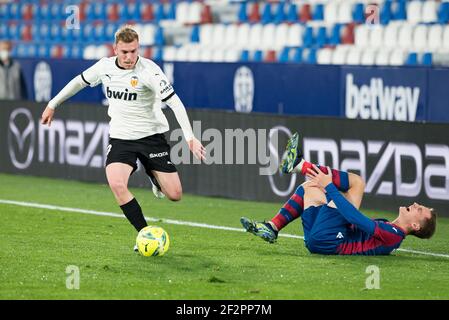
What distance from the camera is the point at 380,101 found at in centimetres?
1547

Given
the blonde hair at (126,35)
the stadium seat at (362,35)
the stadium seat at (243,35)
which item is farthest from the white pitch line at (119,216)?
the stadium seat at (243,35)

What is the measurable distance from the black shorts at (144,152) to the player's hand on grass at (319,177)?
1.44 metres

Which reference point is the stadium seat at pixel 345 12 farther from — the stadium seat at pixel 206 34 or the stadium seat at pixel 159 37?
the stadium seat at pixel 159 37

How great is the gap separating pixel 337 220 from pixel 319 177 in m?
0.39

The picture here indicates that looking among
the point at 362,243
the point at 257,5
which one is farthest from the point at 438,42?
the point at 362,243

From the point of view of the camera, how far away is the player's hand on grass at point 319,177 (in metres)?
9.79

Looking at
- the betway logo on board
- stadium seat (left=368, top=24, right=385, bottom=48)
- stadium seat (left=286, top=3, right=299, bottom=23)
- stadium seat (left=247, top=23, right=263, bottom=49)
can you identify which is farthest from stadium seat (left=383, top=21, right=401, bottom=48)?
stadium seat (left=247, top=23, right=263, bottom=49)

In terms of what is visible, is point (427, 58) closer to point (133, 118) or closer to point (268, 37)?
point (268, 37)

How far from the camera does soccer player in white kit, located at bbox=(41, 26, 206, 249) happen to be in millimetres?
10273

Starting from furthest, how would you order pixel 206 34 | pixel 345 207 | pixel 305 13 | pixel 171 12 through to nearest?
pixel 171 12 < pixel 206 34 < pixel 305 13 < pixel 345 207

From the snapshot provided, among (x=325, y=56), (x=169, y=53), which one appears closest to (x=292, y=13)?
(x=325, y=56)

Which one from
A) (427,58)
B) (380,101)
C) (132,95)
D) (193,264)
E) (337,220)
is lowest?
(193,264)
